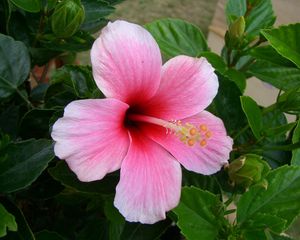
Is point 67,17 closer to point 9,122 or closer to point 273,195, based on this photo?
point 9,122

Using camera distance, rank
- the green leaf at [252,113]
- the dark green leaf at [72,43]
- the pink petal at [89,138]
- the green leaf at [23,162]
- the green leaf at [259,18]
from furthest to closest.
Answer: the green leaf at [259,18] → the dark green leaf at [72,43] → the green leaf at [252,113] → the green leaf at [23,162] → the pink petal at [89,138]

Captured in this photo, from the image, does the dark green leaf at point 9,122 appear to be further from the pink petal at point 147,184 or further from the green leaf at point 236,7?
the green leaf at point 236,7

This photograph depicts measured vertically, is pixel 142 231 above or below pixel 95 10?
below

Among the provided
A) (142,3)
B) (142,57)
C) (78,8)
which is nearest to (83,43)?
(78,8)

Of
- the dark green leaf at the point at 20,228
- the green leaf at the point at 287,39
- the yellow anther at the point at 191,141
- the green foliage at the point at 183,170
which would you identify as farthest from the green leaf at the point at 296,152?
the dark green leaf at the point at 20,228

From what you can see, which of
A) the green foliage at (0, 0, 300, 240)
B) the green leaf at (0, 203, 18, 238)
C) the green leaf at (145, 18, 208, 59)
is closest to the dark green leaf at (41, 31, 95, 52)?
the green foliage at (0, 0, 300, 240)

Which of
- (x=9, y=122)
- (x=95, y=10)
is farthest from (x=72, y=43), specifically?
(x=9, y=122)

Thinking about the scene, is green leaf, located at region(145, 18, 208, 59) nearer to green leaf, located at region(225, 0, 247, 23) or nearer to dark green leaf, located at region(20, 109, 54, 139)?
green leaf, located at region(225, 0, 247, 23)
